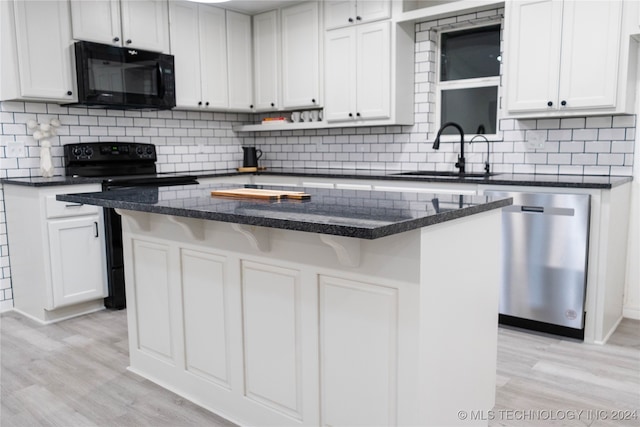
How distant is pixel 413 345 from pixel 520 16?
2635mm

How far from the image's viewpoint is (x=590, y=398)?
2.40 m

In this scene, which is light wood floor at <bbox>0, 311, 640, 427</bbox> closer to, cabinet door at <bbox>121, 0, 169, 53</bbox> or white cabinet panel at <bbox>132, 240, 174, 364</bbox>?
white cabinet panel at <bbox>132, 240, 174, 364</bbox>

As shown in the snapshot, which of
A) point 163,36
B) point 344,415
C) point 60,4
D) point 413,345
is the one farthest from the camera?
point 163,36

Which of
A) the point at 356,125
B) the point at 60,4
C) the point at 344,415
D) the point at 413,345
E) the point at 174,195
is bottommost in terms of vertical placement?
the point at 344,415

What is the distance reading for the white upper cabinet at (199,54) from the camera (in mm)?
4559

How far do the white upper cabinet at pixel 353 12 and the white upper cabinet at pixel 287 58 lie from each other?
169 millimetres

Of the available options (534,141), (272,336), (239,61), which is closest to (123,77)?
(239,61)

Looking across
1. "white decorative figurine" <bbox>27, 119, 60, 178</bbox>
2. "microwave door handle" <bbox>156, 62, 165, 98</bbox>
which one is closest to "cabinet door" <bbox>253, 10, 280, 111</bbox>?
"microwave door handle" <bbox>156, 62, 165, 98</bbox>

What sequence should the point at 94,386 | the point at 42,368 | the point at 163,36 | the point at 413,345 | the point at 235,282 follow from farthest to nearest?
the point at 163,36, the point at 42,368, the point at 94,386, the point at 235,282, the point at 413,345

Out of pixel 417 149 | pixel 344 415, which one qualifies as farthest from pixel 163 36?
pixel 344 415

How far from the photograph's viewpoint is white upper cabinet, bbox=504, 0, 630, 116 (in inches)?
121

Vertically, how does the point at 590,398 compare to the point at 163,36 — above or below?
below

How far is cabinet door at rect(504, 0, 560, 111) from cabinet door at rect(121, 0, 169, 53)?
273cm

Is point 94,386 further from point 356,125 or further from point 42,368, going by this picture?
point 356,125
